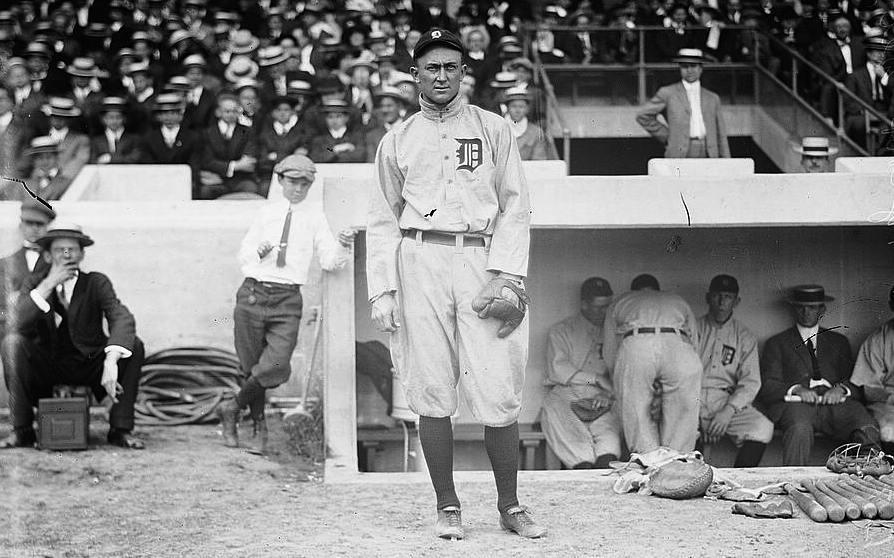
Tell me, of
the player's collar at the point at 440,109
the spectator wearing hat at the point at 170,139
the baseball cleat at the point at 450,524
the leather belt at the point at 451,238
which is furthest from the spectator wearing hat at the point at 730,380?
the spectator wearing hat at the point at 170,139

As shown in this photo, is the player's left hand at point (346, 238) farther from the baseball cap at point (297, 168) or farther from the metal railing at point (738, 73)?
the metal railing at point (738, 73)

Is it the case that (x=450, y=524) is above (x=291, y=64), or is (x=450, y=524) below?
below

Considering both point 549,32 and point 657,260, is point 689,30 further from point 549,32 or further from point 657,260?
point 657,260

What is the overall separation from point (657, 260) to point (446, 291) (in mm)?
3829

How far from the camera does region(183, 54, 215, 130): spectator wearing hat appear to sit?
11.3m

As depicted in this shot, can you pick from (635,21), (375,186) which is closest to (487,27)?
(635,21)

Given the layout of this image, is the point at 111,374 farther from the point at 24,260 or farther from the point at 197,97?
the point at 197,97

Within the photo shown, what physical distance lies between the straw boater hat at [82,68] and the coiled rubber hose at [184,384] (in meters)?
4.25

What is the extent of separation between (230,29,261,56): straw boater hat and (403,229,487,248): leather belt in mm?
8207

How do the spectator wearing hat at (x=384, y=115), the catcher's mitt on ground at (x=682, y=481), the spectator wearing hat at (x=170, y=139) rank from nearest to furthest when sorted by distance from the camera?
the catcher's mitt on ground at (x=682, y=481) < the spectator wearing hat at (x=384, y=115) < the spectator wearing hat at (x=170, y=139)

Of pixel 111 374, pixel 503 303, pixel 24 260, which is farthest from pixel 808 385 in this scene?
pixel 24 260

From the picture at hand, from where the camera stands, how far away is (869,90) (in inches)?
484

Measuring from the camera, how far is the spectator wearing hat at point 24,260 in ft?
25.9

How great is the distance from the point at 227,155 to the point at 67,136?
4.61ft
